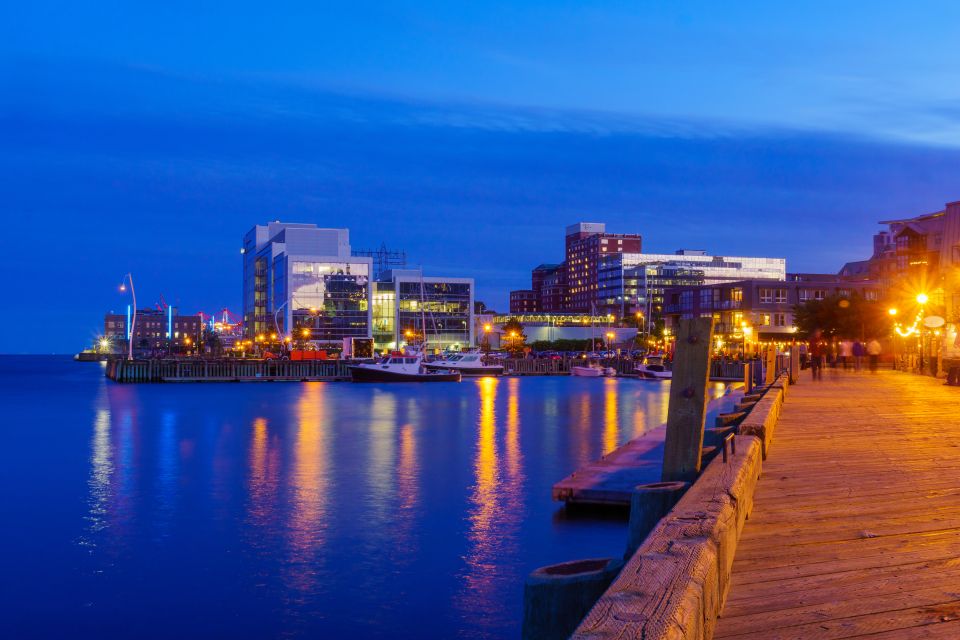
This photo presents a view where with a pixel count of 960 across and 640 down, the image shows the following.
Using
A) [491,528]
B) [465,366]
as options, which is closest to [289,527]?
[491,528]

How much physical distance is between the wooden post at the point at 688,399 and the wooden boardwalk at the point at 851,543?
1017mm

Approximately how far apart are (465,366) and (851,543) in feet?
381

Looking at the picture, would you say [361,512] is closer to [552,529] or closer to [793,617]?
[552,529]

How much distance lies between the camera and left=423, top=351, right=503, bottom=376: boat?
395ft

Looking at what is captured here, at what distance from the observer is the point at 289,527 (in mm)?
23906

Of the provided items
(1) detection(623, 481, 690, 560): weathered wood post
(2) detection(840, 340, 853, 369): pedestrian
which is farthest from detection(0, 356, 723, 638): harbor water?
(2) detection(840, 340, 853, 369): pedestrian

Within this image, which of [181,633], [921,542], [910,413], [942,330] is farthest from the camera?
[942,330]

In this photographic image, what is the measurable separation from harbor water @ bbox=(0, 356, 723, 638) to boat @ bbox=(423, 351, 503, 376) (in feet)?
213

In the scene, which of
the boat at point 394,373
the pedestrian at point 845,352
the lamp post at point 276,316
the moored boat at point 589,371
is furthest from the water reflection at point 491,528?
the lamp post at point 276,316

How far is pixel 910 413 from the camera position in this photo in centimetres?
2017

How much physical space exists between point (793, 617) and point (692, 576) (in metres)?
1.09

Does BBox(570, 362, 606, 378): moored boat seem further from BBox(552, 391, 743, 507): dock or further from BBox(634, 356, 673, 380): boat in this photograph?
BBox(552, 391, 743, 507): dock

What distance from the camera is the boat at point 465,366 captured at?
395 ft

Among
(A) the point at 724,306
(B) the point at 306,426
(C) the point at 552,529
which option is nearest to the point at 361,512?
(C) the point at 552,529
